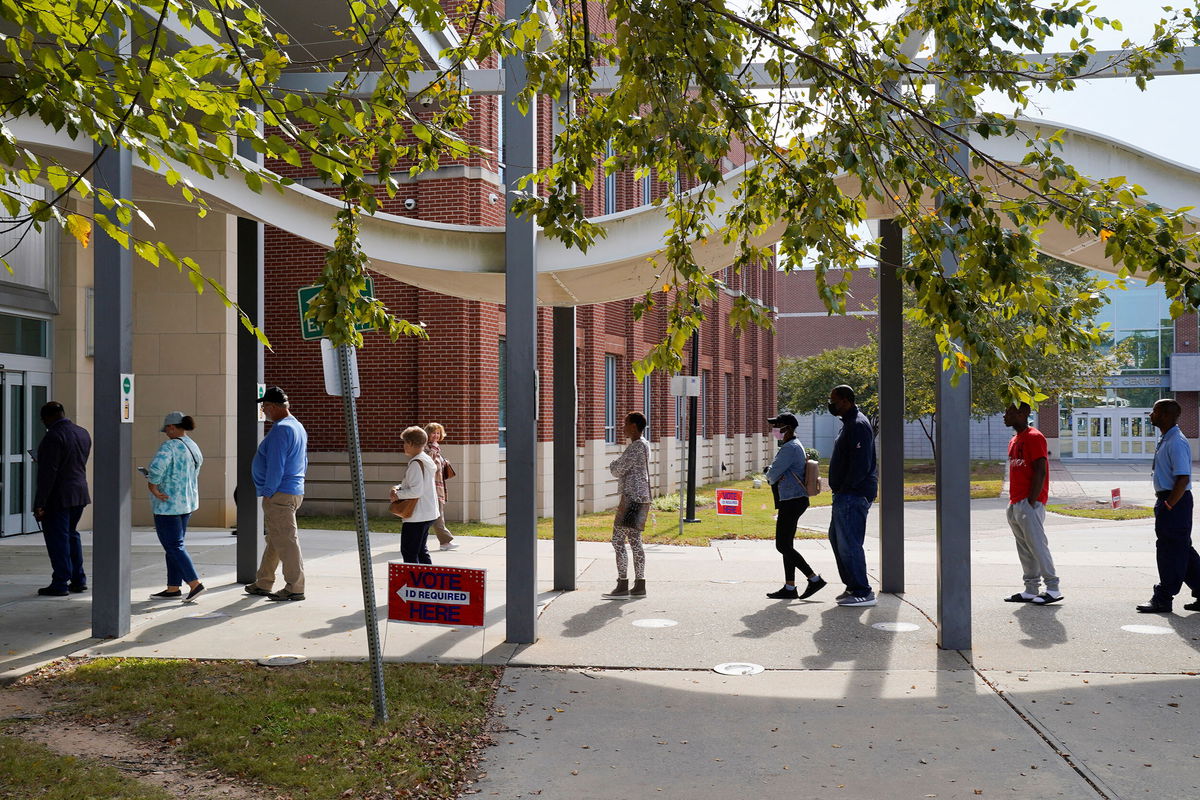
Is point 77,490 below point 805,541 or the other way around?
the other way around

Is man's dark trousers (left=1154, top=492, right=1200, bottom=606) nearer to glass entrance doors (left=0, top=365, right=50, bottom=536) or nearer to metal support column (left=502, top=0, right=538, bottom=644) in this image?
metal support column (left=502, top=0, right=538, bottom=644)

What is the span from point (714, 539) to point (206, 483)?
827cm

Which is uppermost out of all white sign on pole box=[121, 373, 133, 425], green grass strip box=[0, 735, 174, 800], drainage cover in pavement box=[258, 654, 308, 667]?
white sign on pole box=[121, 373, 133, 425]

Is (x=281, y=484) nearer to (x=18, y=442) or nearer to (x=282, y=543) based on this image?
(x=282, y=543)

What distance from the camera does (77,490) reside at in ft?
33.5

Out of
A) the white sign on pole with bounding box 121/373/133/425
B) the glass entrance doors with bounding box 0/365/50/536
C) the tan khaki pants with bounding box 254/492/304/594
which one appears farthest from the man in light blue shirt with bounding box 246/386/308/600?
the glass entrance doors with bounding box 0/365/50/536

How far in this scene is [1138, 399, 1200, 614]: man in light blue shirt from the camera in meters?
9.30

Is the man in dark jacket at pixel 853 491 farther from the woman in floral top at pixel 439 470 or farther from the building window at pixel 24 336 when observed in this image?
the building window at pixel 24 336

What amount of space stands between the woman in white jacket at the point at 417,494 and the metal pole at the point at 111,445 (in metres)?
2.53

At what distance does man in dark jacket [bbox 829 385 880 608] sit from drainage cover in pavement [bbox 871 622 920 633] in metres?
0.85

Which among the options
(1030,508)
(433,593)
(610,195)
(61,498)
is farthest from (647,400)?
(433,593)

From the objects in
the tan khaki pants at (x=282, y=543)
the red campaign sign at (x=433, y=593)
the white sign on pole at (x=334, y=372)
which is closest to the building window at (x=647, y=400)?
the tan khaki pants at (x=282, y=543)

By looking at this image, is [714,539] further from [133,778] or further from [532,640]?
[133,778]

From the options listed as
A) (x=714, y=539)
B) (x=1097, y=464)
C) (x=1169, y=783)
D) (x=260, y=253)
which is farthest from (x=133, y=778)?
(x=1097, y=464)
